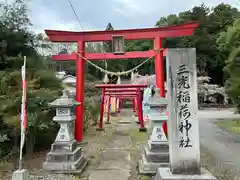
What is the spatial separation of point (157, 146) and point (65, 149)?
6.58 ft

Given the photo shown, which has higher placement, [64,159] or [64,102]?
[64,102]

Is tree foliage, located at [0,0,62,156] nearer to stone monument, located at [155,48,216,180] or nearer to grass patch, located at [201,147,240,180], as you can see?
stone monument, located at [155,48,216,180]

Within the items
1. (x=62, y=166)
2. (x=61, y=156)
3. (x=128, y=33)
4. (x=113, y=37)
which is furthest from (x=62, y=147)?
(x=128, y=33)

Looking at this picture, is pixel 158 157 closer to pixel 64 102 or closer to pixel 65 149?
pixel 65 149

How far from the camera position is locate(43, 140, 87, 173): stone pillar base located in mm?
4926

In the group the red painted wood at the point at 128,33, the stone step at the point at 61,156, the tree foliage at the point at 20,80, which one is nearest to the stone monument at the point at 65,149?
the stone step at the point at 61,156

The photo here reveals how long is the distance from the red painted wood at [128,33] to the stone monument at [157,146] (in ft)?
8.43

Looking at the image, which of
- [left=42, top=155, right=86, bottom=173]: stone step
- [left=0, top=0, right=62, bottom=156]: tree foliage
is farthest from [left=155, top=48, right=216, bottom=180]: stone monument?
[left=0, top=0, right=62, bottom=156]: tree foliage

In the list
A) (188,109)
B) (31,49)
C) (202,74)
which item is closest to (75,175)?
(188,109)

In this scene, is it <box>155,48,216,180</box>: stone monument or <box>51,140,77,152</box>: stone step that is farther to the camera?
<box>51,140,77,152</box>: stone step

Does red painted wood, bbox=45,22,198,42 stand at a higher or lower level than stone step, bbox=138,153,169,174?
higher

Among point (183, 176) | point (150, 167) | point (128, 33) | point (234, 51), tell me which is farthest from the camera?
point (234, 51)

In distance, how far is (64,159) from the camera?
5.05m

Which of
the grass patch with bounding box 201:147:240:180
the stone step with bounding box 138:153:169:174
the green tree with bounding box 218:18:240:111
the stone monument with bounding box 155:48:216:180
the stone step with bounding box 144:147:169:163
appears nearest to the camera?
the stone monument with bounding box 155:48:216:180
